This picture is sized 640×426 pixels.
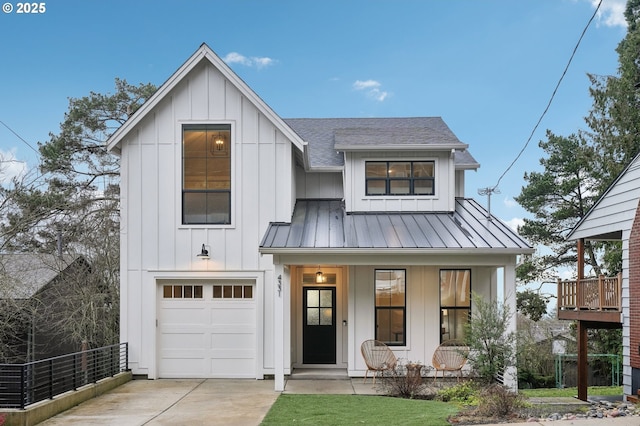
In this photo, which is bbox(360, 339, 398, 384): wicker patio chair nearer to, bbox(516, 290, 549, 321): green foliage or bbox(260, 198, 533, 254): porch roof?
bbox(260, 198, 533, 254): porch roof

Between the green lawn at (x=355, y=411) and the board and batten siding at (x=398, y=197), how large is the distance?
5097mm

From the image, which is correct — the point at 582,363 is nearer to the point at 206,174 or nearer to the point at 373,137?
the point at 373,137

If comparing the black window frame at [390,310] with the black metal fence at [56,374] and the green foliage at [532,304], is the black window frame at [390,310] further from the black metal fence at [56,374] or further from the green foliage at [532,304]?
the green foliage at [532,304]

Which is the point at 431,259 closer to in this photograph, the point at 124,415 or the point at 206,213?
the point at 206,213

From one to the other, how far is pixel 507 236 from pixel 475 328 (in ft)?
9.20

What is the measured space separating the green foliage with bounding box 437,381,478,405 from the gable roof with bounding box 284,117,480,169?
576cm

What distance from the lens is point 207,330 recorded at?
1438 cm

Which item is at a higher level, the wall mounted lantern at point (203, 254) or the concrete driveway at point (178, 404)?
the wall mounted lantern at point (203, 254)

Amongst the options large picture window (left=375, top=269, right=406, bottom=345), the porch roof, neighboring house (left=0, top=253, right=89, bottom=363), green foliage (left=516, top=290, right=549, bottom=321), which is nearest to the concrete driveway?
large picture window (left=375, top=269, right=406, bottom=345)

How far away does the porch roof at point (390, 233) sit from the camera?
12.5 metres

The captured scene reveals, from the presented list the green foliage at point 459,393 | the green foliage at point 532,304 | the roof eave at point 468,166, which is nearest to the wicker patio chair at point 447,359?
the green foliage at point 459,393

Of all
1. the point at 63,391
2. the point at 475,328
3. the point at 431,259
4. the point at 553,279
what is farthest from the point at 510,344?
the point at 553,279

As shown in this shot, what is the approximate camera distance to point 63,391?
1141 centimetres

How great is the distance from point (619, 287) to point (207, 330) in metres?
9.54
